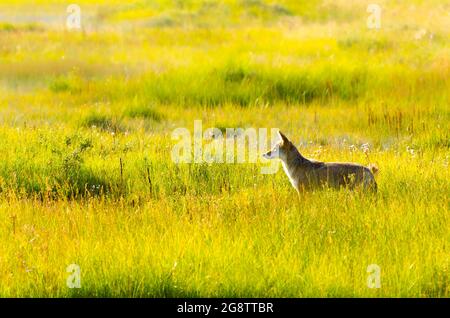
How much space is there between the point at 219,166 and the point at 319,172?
1692mm

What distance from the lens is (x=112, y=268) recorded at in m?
6.52

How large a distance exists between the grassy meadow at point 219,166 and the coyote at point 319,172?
231 mm

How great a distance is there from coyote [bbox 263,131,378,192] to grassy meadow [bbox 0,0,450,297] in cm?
23

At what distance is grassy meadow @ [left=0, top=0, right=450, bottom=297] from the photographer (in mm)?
6559

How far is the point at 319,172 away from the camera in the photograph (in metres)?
8.86

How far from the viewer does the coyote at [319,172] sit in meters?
8.54

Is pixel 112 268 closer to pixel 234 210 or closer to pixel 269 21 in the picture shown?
pixel 234 210

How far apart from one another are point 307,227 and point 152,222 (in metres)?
1.45
